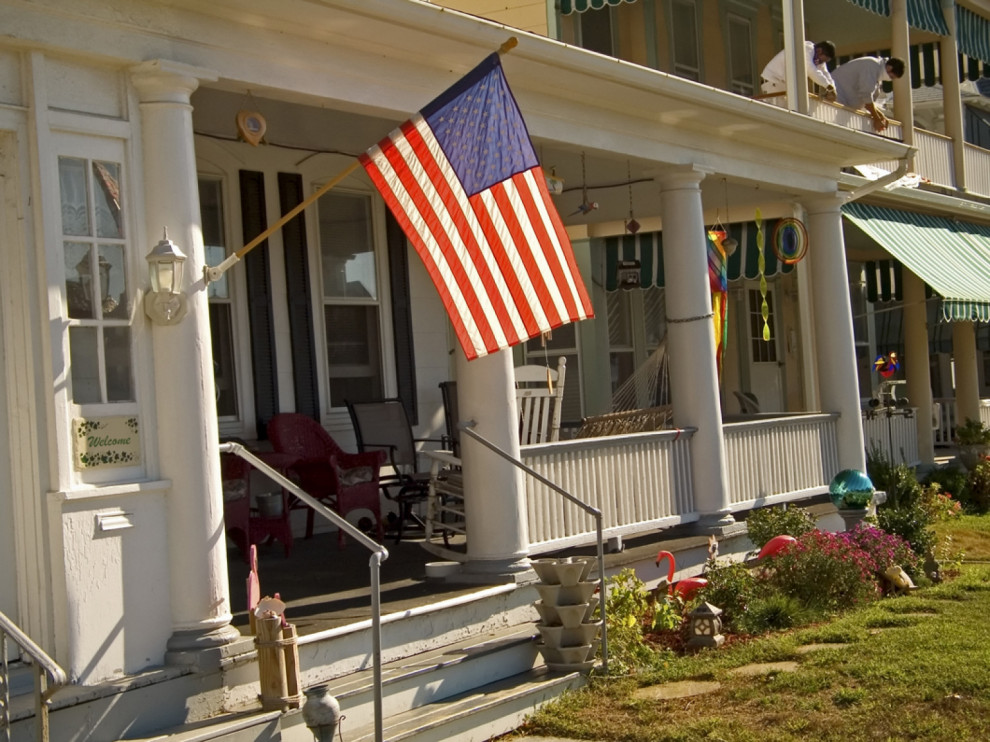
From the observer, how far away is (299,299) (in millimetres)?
10625

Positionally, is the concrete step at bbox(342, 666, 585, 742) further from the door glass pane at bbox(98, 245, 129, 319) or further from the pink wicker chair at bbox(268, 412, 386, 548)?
the door glass pane at bbox(98, 245, 129, 319)

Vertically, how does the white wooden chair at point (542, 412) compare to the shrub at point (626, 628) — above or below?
above

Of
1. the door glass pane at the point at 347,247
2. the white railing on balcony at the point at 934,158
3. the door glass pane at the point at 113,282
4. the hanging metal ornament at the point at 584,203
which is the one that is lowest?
the door glass pane at the point at 113,282

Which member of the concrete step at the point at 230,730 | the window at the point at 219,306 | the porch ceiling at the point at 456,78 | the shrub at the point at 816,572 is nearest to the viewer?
the concrete step at the point at 230,730

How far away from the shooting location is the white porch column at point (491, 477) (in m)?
8.27

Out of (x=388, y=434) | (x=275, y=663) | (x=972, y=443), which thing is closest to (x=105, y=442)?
(x=275, y=663)

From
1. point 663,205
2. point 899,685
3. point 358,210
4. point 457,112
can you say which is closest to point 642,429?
point 663,205

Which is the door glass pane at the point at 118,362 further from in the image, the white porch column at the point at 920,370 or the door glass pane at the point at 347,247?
the white porch column at the point at 920,370

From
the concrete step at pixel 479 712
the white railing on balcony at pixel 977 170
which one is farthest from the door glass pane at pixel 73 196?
the white railing on balcony at pixel 977 170

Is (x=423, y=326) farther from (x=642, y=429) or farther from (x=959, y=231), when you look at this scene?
(x=959, y=231)

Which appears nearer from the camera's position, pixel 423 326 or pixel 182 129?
pixel 182 129

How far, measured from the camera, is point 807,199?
12.8m

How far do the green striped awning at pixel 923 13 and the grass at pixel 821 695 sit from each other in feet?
27.8

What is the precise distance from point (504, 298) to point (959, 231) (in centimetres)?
1220
